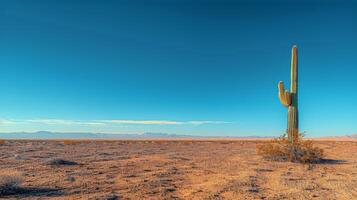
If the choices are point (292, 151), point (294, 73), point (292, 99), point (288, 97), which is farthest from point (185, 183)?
point (294, 73)

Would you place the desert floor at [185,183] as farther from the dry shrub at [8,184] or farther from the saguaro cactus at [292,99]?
the saguaro cactus at [292,99]

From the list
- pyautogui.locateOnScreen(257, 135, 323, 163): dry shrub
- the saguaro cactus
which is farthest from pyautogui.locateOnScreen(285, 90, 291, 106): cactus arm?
pyautogui.locateOnScreen(257, 135, 323, 163): dry shrub

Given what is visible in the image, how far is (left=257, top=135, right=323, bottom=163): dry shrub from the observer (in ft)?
67.2

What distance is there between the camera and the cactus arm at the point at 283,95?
22.2m

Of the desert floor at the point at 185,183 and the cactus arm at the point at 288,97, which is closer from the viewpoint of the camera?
the desert floor at the point at 185,183

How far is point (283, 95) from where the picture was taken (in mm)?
22391

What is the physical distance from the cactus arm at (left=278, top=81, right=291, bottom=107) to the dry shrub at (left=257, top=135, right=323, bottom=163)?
1.96 metres

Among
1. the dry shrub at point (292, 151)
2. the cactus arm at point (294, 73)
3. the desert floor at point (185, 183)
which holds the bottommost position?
the desert floor at point (185, 183)

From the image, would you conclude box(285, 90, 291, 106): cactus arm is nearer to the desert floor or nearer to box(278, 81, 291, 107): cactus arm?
box(278, 81, 291, 107): cactus arm

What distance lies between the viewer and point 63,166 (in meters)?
18.0

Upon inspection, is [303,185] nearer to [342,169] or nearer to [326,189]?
[326,189]

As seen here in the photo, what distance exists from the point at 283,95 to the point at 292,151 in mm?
3252

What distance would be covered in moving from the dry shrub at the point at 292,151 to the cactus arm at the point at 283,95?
6.42 feet

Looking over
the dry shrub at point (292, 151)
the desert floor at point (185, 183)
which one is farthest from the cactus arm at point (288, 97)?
the desert floor at point (185, 183)
